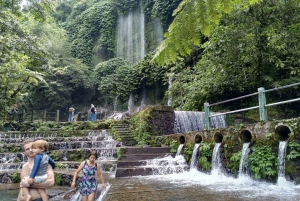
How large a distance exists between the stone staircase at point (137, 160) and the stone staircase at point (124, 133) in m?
2.53

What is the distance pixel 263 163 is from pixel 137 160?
396 centimetres

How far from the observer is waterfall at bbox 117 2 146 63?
35625 millimetres

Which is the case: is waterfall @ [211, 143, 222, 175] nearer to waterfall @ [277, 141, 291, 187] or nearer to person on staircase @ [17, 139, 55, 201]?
waterfall @ [277, 141, 291, 187]

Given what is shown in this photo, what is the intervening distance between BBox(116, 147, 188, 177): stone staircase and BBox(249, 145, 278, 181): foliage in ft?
8.40

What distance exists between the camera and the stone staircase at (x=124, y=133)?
11664 mm

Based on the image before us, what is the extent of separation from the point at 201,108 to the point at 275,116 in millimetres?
4251

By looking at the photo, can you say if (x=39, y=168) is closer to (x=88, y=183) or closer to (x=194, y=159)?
(x=88, y=183)

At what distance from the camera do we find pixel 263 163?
5652 mm

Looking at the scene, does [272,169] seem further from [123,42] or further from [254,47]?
[123,42]

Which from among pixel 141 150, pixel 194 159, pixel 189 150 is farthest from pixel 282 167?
pixel 141 150

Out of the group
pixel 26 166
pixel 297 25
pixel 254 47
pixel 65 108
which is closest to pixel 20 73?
pixel 254 47

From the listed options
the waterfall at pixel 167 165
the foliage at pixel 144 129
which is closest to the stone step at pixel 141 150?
the waterfall at pixel 167 165

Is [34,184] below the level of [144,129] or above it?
below

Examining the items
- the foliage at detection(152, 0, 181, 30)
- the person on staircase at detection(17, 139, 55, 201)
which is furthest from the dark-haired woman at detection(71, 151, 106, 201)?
the foliage at detection(152, 0, 181, 30)
